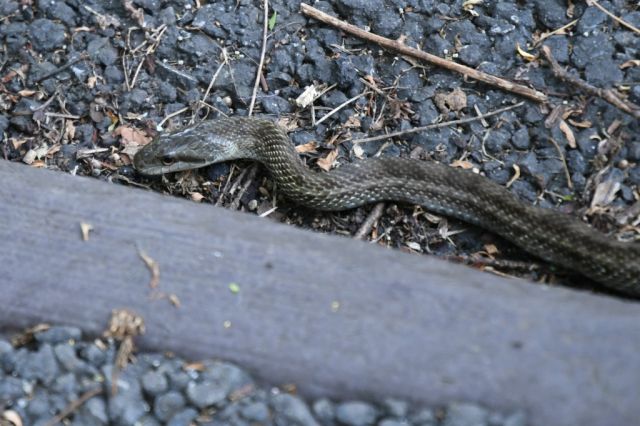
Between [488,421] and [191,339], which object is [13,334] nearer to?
[191,339]

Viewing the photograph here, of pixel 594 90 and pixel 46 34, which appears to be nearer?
pixel 594 90

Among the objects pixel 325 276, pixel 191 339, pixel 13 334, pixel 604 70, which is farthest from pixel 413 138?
pixel 13 334

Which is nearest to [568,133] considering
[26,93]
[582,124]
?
[582,124]

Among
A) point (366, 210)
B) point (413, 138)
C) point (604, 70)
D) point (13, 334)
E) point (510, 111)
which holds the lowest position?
point (13, 334)

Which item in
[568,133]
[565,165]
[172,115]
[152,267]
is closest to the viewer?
[152,267]

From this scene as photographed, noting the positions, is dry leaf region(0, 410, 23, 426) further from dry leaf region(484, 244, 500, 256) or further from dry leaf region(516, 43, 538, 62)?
dry leaf region(516, 43, 538, 62)

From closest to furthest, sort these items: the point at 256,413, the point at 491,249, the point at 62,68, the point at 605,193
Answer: the point at 256,413
the point at 605,193
the point at 491,249
the point at 62,68

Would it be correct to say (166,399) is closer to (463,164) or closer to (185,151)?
(185,151)
